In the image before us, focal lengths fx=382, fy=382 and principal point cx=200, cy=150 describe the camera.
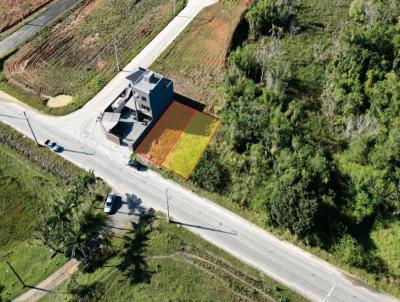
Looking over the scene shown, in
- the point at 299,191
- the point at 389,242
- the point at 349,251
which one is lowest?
the point at 389,242

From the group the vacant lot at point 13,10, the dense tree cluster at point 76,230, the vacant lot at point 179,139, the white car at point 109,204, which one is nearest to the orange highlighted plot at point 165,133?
the vacant lot at point 179,139

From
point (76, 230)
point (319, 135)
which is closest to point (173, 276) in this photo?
point (76, 230)

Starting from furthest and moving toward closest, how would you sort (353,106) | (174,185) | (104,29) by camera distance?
1. (104,29)
2. (353,106)
3. (174,185)

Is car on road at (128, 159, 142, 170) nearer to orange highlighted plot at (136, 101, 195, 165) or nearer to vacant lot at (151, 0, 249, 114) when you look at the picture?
orange highlighted plot at (136, 101, 195, 165)

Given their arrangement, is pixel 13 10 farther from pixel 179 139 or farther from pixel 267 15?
pixel 267 15

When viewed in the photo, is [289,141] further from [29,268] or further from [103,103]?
[29,268]

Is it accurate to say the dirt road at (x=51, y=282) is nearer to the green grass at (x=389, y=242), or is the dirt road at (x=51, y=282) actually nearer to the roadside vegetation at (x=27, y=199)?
the roadside vegetation at (x=27, y=199)

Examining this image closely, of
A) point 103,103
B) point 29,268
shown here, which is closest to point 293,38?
point 103,103
